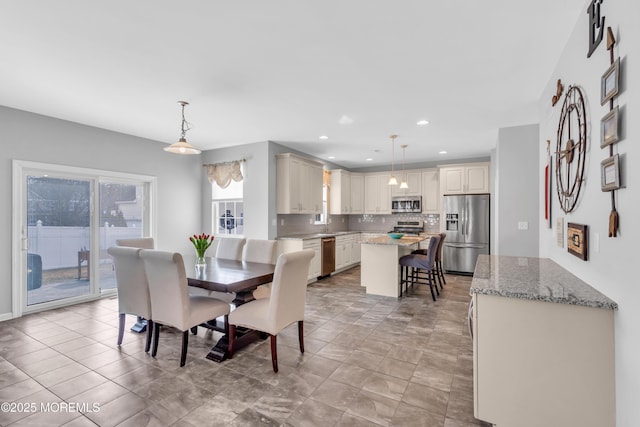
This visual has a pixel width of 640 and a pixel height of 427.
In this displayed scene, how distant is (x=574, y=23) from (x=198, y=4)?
98.9 inches

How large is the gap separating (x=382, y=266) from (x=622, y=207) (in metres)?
3.57

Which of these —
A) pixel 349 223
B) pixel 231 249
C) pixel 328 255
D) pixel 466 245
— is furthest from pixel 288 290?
pixel 349 223

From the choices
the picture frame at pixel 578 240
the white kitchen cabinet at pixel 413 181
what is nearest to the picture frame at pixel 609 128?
the picture frame at pixel 578 240

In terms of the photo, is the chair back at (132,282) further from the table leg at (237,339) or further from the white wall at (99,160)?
the white wall at (99,160)

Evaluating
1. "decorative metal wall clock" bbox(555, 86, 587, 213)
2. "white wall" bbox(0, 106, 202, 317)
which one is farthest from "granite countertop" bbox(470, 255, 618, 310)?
"white wall" bbox(0, 106, 202, 317)

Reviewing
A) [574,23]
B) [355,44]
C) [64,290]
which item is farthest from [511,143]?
[64,290]

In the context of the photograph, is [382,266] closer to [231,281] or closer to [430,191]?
[231,281]

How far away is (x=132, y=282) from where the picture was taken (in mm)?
2883

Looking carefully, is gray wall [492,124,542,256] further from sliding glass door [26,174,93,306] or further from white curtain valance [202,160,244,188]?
sliding glass door [26,174,93,306]

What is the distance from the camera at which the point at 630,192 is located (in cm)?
131

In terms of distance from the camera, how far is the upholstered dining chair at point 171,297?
251 cm

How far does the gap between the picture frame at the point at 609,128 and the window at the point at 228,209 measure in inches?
200

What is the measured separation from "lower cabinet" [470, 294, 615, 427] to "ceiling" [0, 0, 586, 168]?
6.16ft

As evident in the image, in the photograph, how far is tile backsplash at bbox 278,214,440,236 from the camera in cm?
605
